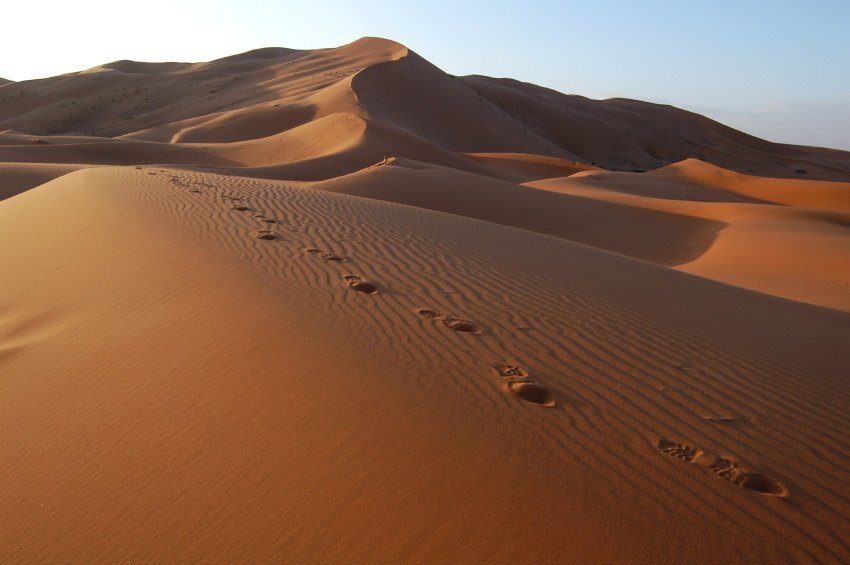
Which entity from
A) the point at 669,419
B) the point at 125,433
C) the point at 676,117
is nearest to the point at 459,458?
the point at 669,419

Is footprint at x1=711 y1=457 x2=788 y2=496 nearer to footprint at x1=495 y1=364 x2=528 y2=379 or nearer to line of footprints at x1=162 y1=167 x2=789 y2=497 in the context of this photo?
line of footprints at x1=162 y1=167 x2=789 y2=497

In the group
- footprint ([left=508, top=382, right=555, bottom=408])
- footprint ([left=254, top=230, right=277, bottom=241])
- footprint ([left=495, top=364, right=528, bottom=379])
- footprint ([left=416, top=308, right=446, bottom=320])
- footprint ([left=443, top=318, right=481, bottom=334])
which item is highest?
footprint ([left=254, top=230, right=277, bottom=241])

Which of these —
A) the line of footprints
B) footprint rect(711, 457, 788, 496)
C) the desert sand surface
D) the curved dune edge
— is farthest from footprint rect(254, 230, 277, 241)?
footprint rect(711, 457, 788, 496)

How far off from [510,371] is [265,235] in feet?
12.6

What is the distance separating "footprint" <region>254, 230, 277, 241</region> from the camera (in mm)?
6918

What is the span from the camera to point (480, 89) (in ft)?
176

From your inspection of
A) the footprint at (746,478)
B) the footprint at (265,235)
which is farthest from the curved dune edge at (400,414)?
Result: the footprint at (265,235)

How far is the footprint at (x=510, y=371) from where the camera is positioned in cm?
377

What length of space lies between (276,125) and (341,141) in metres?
8.17

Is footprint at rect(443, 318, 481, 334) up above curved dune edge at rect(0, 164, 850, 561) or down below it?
above

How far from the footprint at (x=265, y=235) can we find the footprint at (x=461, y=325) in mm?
2866

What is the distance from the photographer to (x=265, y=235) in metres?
6.99

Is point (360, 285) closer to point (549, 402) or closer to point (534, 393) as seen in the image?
point (534, 393)

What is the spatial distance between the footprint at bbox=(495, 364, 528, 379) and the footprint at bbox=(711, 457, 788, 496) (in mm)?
1085
